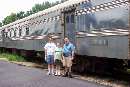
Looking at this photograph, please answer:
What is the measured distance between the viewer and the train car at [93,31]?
43.7 feet

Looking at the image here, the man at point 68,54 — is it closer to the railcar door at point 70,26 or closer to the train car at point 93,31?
the train car at point 93,31

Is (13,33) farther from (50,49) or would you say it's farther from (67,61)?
(67,61)

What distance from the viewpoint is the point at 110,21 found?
46.2 ft

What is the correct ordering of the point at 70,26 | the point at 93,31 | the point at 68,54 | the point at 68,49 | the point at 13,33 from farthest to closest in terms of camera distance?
the point at 13,33, the point at 70,26, the point at 68,54, the point at 68,49, the point at 93,31

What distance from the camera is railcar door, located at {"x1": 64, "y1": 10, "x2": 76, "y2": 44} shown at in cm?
1725

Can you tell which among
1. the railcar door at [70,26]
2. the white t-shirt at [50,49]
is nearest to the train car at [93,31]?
the railcar door at [70,26]

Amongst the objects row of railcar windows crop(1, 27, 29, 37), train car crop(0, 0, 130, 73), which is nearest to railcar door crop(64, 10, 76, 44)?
train car crop(0, 0, 130, 73)

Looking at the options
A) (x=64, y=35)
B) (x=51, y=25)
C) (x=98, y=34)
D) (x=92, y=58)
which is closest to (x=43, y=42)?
(x=51, y=25)

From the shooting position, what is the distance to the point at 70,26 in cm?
1762

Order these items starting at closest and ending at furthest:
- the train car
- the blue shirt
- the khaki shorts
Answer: the train car
the blue shirt
the khaki shorts

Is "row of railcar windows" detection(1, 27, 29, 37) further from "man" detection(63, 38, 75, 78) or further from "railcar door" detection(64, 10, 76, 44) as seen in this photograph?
"man" detection(63, 38, 75, 78)

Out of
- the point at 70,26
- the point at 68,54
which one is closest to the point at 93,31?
the point at 68,54

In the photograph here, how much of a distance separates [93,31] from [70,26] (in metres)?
2.48

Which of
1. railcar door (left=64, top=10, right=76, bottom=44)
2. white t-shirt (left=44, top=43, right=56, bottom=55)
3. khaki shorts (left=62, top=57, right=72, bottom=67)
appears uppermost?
railcar door (left=64, top=10, right=76, bottom=44)
